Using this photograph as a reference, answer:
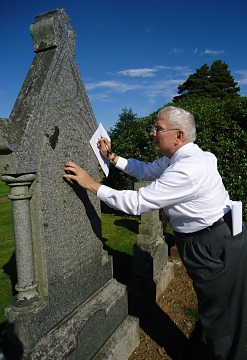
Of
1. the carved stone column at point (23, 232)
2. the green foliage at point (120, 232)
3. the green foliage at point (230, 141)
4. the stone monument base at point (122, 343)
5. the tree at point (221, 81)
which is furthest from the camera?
the tree at point (221, 81)

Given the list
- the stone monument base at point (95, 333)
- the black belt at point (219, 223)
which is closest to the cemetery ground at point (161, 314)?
the stone monument base at point (95, 333)

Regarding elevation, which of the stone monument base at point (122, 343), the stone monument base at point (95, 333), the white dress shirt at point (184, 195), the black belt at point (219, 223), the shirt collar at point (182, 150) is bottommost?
the stone monument base at point (122, 343)

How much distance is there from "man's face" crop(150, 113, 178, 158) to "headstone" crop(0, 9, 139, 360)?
2.75 feet

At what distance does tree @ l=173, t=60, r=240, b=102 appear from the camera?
25.8 m

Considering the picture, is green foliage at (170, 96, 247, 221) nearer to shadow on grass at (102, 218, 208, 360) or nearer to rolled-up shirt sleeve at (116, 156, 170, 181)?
shadow on grass at (102, 218, 208, 360)

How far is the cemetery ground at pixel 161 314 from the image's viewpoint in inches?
131

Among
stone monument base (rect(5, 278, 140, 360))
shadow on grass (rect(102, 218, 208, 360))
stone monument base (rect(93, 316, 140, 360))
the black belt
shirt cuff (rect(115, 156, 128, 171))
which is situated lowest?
shadow on grass (rect(102, 218, 208, 360))

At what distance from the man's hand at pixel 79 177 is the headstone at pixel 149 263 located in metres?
2.03

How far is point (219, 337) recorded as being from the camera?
259 cm

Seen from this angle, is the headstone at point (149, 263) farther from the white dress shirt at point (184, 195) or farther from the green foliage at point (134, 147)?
the green foliage at point (134, 147)

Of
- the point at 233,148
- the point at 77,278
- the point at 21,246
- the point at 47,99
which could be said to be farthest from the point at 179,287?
the point at 233,148

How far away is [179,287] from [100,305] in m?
2.48

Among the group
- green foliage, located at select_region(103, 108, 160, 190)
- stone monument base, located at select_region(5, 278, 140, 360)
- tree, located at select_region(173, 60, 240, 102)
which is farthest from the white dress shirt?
tree, located at select_region(173, 60, 240, 102)

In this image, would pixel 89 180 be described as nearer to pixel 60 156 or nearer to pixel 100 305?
pixel 60 156
